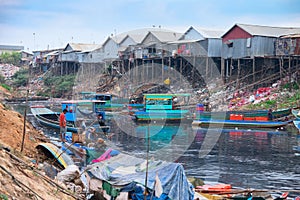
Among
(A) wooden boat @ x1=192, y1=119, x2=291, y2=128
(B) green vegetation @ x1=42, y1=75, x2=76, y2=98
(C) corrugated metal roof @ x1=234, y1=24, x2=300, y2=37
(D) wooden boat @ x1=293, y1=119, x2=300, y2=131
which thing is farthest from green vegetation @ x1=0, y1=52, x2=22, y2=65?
(D) wooden boat @ x1=293, y1=119, x2=300, y2=131

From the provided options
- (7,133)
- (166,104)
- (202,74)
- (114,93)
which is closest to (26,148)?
(7,133)

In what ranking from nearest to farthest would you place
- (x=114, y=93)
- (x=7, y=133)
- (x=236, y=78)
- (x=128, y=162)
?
(x=128, y=162), (x=7, y=133), (x=236, y=78), (x=114, y=93)

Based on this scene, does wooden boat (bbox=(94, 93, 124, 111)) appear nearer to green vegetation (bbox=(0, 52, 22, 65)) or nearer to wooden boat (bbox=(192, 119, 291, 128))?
wooden boat (bbox=(192, 119, 291, 128))

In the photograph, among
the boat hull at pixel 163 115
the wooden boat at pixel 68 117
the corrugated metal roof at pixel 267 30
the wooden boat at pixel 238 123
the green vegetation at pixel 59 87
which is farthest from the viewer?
the green vegetation at pixel 59 87

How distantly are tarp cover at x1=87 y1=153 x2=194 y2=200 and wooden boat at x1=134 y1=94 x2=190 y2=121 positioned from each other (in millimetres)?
16348

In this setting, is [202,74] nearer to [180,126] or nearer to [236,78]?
[236,78]

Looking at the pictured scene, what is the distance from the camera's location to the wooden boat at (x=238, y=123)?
21.1 meters

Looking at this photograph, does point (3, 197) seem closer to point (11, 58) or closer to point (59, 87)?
point (59, 87)

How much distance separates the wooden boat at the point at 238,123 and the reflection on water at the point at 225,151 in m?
0.52

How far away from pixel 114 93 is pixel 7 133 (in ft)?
84.5

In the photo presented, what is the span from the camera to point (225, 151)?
55.1 feet

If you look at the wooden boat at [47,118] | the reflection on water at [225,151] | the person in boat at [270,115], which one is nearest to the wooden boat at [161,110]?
the reflection on water at [225,151]

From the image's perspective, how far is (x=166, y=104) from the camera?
82.6ft

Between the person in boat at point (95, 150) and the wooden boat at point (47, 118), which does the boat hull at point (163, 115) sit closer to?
the wooden boat at point (47, 118)
